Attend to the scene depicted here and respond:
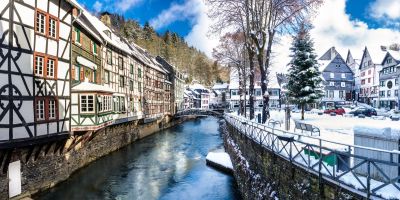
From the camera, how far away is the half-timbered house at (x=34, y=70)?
1544cm

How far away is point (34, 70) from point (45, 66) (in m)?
0.96

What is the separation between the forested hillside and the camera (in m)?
90.7

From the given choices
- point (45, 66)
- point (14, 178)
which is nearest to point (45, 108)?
point (45, 66)

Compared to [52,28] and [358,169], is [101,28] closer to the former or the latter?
[52,28]

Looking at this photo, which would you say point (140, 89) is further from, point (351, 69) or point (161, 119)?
point (351, 69)

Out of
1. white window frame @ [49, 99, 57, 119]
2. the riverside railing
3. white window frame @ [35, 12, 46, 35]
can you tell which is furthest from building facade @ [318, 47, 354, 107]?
the riverside railing

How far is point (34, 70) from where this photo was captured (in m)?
17.4

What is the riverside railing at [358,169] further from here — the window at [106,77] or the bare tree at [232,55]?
the bare tree at [232,55]

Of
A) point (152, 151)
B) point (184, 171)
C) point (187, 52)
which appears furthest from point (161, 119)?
point (187, 52)

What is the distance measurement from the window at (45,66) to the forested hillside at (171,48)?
58.4m

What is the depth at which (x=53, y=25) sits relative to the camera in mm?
19188

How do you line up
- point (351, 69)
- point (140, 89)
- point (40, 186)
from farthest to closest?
1. point (351, 69)
2. point (140, 89)
3. point (40, 186)

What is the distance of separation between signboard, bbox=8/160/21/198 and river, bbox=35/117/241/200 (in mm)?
1598

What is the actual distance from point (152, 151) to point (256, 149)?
20.3 m
